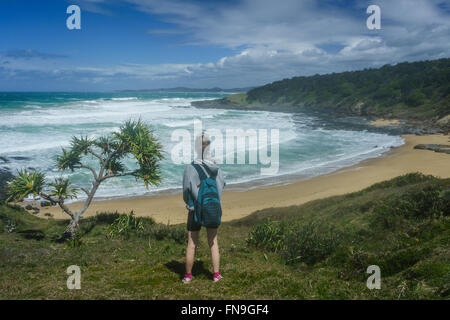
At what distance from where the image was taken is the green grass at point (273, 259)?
13.3 ft

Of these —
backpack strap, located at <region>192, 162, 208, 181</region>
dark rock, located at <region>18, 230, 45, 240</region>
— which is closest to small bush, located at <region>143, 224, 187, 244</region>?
dark rock, located at <region>18, 230, 45, 240</region>

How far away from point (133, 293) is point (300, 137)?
3285cm

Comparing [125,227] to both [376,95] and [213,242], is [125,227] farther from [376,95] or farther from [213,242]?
[376,95]

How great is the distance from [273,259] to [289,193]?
35.1 ft

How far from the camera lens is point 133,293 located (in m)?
4.09

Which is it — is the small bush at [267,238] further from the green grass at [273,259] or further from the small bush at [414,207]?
the small bush at [414,207]

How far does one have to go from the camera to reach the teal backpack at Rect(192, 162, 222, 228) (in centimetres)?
387

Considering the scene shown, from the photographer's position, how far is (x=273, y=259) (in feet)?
20.0

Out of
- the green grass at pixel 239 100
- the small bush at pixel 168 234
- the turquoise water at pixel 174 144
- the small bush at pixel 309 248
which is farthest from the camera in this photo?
the green grass at pixel 239 100

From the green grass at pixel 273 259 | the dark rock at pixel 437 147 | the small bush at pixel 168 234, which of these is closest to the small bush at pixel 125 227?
the green grass at pixel 273 259

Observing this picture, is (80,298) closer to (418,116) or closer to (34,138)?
(34,138)

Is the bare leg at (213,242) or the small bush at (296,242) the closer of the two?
the bare leg at (213,242)

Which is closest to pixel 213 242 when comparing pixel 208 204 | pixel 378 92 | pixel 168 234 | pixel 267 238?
pixel 208 204
